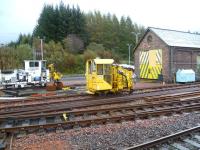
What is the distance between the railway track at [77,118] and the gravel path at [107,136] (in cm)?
42

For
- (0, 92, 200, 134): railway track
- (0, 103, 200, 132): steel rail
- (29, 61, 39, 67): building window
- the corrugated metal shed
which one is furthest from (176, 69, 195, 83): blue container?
(0, 103, 200, 132): steel rail

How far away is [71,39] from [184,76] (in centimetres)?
3837

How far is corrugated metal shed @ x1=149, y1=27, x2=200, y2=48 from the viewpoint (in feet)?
99.7

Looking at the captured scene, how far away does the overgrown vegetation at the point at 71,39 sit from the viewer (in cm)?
5367

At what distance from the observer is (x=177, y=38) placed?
106 ft

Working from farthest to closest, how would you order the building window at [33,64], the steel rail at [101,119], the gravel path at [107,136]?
the building window at [33,64]
the steel rail at [101,119]
the gravel path at [107,136]

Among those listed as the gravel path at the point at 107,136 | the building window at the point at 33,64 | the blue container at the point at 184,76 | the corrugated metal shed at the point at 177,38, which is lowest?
the gravel path at the point at 107,136

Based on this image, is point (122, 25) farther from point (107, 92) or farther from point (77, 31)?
point (107, 92)

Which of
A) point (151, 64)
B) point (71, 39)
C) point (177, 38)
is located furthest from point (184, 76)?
point (71, 39)

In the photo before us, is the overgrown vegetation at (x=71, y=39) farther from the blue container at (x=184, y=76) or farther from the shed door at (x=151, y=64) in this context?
the blue container at (x=184, y=76)

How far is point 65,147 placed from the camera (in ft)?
26.7

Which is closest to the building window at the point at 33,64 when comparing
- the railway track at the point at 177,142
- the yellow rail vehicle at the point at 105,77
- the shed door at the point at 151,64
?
the yellow rail vehicle at the point at 105,77

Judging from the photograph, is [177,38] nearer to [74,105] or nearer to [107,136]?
[74,105]

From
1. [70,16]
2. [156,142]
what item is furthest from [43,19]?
[156,142]
